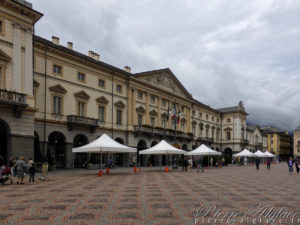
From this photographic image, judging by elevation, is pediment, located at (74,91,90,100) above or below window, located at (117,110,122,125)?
above

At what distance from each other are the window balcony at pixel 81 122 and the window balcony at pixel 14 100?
9.51 m

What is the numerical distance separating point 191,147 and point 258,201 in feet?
162

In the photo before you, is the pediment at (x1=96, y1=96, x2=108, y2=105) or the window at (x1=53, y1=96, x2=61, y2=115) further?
the pediment at (x1=96, y1=96, x2=108, y2=105)

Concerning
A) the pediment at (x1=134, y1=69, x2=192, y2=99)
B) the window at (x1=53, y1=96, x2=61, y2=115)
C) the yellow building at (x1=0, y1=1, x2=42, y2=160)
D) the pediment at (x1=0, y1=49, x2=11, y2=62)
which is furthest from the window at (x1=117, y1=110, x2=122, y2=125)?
the pediment at (x1=0, y1=49, x2=11, y2=62)

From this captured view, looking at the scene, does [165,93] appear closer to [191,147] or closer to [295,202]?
[191,147]

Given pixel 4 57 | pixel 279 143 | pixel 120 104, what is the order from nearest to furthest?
pixel 4 57 < pixel 120 104 < pixel 279 143

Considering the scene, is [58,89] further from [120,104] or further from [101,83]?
[120,104]

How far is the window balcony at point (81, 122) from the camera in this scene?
115 feet

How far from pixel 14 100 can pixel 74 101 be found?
11907 mm

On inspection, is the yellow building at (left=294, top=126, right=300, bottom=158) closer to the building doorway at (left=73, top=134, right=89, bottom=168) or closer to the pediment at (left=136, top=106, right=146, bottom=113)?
the pediment at (left=136, top=106, right=146, bottom=113)

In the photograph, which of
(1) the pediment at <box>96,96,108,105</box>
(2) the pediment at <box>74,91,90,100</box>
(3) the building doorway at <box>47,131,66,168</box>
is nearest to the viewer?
(3) the building doorway at <box>47,131,66,168</box>

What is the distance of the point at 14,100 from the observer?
→ 2481 centimetres

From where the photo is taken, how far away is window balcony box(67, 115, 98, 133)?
3512cm

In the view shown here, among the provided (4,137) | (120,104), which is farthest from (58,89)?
(120,104)
